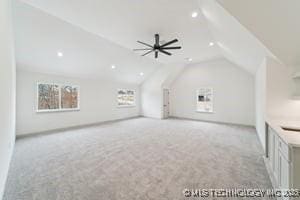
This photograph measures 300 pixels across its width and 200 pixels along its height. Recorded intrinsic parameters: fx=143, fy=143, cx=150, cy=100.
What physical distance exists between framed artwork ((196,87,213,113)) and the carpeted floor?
377cm

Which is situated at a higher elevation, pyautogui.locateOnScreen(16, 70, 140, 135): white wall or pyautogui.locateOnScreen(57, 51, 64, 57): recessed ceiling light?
pyautogui.locateOnScreen(57, 51, 64, 57): recessed ceiling light

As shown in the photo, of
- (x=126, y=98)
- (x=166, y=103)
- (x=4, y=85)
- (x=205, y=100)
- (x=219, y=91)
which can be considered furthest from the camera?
(x=166, y=103)

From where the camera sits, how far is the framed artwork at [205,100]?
7995 mm

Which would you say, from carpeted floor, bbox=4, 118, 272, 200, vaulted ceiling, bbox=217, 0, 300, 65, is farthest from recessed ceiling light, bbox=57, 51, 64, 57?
vaulted ceiling, bbox=217, 0, 300, 65

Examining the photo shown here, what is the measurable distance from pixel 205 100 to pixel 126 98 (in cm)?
489

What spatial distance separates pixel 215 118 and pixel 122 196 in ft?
23.1

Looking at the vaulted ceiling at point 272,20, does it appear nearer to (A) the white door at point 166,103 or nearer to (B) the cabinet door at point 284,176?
(B) the cabinet door at point 284,176

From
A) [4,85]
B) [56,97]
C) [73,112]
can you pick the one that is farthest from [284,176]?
[56,97]

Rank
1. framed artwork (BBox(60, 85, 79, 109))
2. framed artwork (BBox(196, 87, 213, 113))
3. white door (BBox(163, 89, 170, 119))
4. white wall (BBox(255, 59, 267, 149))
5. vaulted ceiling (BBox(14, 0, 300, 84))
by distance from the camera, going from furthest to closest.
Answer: white door (BBox(163, 89, 170, 119)) < framed artwork (BBox(196, 87, 213, 113)) < framed artwork (BBox(60, 85, 79, 109)) < white wall (BBox(255, 59, 267, 149)) < vaulted ceiling (BBox(14, 0, 300, 84))

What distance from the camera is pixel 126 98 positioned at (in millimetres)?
9383

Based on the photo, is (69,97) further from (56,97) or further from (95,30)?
(95,30)

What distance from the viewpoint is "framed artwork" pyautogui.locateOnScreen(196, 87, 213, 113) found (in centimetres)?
799

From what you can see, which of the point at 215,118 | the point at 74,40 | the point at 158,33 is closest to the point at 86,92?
the point at 74,40

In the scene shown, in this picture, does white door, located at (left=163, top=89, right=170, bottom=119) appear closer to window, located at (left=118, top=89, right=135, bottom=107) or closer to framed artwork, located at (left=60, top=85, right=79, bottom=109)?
window, located at (left=118, top=89, right=135, bottom=107)
